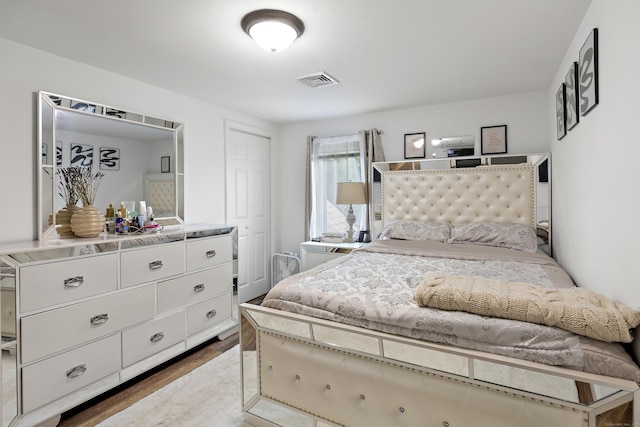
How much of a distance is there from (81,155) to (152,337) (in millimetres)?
1539

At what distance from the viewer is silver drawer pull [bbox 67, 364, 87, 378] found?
2.03 metres

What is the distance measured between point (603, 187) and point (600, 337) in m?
0.86

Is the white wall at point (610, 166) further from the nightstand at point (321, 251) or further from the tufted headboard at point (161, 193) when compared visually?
the tufted headboard at point (161, 193)

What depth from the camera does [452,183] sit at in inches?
143

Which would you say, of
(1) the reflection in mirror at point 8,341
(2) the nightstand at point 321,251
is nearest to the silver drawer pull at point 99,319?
(1) the reflection in mirror at point 8,341

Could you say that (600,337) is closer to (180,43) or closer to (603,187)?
(603,187)

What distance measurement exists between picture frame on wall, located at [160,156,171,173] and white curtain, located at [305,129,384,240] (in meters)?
1.85

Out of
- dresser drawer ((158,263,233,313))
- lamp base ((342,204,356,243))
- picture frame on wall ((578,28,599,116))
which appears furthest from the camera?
lamp base ((342,204,356,243))

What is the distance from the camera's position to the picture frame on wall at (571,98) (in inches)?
83.1

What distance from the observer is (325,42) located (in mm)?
2242

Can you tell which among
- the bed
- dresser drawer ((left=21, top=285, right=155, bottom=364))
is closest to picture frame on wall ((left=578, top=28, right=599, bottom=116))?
the bed

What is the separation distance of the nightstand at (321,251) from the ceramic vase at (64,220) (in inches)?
91.4

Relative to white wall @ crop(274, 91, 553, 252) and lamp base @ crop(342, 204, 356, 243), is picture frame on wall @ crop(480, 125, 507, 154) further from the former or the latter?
lamp base @ crop(342, 204, 356, 243)

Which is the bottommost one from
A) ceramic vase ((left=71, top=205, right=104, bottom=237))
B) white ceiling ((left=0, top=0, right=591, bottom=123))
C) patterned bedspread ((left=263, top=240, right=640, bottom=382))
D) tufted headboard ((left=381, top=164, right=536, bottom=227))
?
patterned bedspread ((left=263, top=240, right=640, bottom=382))
